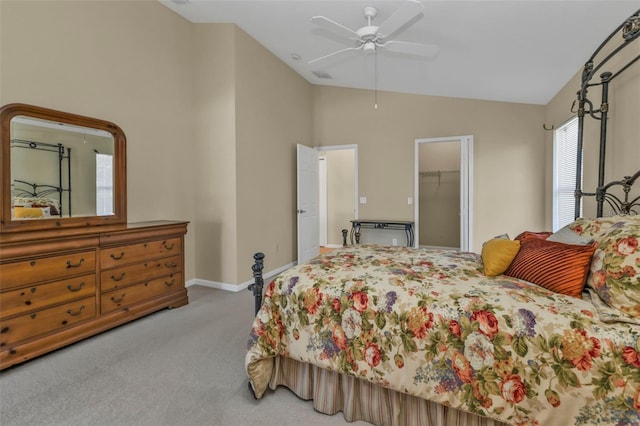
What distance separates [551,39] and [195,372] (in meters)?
4.07

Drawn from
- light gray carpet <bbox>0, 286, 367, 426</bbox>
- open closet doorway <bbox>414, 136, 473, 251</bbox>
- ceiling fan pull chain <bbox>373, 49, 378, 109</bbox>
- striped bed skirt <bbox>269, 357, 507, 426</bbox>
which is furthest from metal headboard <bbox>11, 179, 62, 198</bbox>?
open closet doorway <bbox>414, 136, 473, 251</bbox>

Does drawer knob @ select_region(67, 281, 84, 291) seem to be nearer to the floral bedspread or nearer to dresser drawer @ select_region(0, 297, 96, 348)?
dresser drawer @ select_region(0, 297, 96, 348)

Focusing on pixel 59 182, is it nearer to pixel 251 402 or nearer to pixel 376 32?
pixel 251 402

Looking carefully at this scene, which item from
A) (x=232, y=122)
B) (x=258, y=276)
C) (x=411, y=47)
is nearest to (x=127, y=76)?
(x=232, y=122)

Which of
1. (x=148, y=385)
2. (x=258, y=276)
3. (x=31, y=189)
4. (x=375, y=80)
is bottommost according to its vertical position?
(x=148, y=385)

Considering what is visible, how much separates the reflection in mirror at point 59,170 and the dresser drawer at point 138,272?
62cm

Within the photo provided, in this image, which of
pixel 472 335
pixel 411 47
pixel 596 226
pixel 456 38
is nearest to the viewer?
pixel 472 335

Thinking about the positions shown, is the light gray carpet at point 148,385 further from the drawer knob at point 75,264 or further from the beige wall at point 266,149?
the beige wall at point 266,149

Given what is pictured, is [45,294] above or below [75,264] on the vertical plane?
below

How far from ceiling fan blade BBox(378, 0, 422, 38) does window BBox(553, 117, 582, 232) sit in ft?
7.73

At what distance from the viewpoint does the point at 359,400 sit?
168 centimetres

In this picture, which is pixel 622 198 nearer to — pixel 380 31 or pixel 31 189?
pixel 380 31

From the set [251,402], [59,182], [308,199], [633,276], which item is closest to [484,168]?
[308,199]

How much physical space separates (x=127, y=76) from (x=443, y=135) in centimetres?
460
